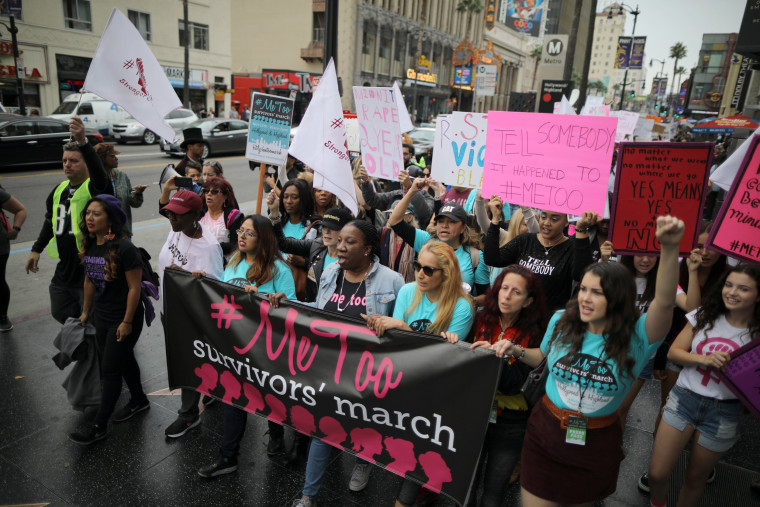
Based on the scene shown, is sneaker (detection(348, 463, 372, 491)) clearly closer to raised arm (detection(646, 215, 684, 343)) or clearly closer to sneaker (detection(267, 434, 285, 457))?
sneaker (detection(267, 434, 285, 457))

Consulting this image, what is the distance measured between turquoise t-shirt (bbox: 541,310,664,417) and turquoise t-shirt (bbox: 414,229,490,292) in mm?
1426

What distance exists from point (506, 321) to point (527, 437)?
2.01ft

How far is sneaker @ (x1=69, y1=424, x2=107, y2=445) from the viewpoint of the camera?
11.9 feet

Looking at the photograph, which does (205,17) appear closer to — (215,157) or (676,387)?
(215,157)

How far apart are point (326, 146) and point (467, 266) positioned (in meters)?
1.55

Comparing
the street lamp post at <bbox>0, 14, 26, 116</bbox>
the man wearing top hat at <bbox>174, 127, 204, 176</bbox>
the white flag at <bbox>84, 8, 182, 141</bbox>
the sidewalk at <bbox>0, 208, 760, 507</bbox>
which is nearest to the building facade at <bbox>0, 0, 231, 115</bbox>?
the street lamp post at <bbox>0, 14, 26, 116</bbox>

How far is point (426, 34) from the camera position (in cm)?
5100

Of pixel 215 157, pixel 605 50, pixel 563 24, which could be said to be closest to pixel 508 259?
pixel 215 157

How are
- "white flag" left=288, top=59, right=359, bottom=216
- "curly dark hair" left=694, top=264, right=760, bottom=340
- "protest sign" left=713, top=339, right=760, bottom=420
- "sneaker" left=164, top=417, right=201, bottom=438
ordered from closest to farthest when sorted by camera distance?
"protest sign" left=713, top=339, right=760, bottom=420, "curly dark hair" left=694, top=264, right=760, bottom=340, "sneaker" left=164, top=417, right=201, bottom=438, "white flag" left=288, top=59, right=359, bottom=216

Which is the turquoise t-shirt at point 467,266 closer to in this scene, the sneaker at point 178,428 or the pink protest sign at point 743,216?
the pink protest sign at point 743,216

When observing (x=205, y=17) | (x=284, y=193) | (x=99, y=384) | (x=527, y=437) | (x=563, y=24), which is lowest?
(x=99, y=384)

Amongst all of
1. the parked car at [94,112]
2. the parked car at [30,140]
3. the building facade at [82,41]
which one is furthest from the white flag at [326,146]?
the building facade at [82,41]

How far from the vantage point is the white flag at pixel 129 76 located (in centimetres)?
422

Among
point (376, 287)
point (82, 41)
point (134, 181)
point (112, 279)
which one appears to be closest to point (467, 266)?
point (376, 287)
